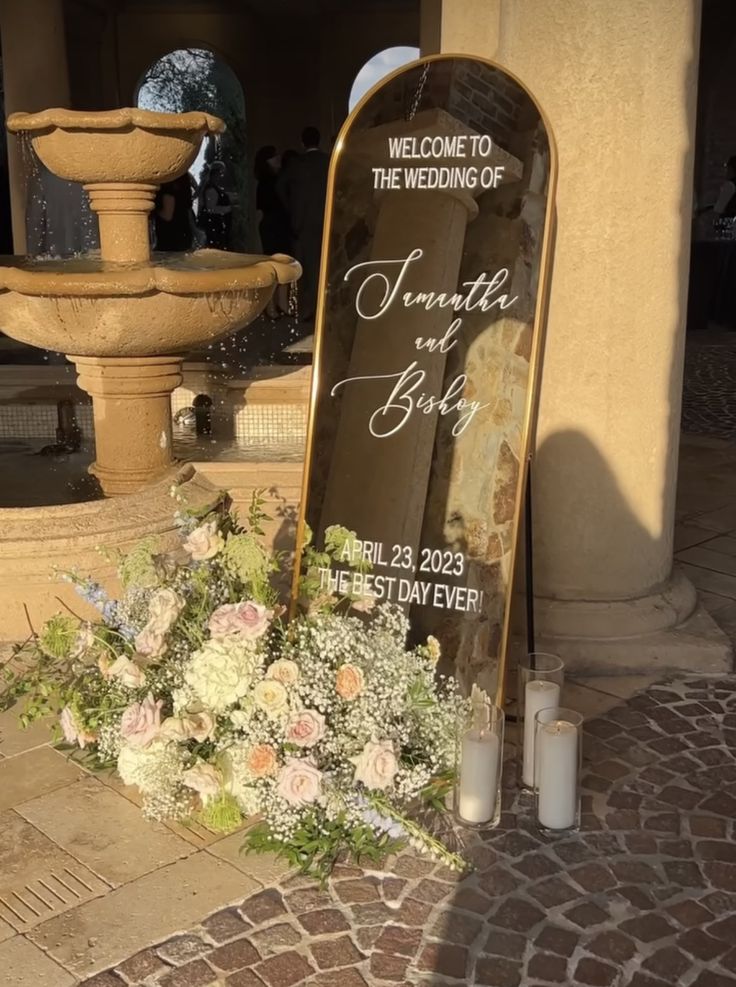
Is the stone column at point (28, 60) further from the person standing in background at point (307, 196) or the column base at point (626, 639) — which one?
the column base at point (626, 639)

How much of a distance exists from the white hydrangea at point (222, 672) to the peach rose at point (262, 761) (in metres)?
0.14

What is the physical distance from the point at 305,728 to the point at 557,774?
0.65 metres

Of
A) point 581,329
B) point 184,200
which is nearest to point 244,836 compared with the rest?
point 581,329

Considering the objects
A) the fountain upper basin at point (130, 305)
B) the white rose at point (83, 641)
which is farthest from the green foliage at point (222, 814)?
the fountain upper basin at point (130, 305)

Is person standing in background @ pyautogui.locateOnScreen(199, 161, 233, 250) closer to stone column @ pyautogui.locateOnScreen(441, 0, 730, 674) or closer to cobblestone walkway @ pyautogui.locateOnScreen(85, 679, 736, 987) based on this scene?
stone column @ pyautogui.locateOnScreen(441, 0, 730, 674)

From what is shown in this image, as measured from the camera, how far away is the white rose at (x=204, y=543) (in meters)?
3.14

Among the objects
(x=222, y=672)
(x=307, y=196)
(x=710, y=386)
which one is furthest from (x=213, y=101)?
(x=222, y=672)

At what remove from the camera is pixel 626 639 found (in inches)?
157

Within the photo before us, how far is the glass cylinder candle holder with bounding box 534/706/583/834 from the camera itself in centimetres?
286

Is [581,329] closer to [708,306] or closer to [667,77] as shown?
[667,77]

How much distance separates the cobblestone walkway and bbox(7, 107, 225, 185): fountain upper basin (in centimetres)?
283

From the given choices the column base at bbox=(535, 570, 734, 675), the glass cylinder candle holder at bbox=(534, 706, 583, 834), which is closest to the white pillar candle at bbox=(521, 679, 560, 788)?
the glass cylinder candle holder at bbox=(534, 706, 583, 834)

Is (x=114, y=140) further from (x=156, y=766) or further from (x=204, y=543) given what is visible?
(x=156, y=766)

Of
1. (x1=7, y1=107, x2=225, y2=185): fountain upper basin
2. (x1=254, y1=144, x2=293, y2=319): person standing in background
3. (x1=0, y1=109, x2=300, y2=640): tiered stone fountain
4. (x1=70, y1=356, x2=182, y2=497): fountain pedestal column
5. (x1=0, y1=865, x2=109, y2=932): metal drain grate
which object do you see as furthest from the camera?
(x1=254, y1=144, x2=293, y2=319): person standing in background
